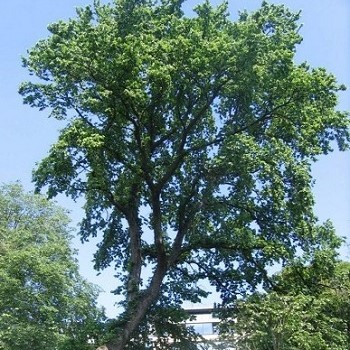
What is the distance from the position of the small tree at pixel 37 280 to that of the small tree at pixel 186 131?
4729mm

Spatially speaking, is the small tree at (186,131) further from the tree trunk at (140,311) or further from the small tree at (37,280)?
the small tree at (37,280)

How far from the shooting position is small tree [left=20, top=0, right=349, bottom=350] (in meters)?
17.2

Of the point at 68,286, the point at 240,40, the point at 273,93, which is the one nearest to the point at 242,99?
the point at 273,93

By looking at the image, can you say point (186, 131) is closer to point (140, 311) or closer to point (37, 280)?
point (140, 311)

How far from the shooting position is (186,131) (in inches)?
735

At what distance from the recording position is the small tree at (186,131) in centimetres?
1725

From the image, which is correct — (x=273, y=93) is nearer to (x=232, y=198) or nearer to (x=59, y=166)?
(x=232, y=198)

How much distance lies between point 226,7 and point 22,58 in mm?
7294

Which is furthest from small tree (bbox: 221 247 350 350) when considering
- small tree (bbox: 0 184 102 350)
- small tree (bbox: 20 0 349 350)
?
small tree (bbox: 0 184 102 350)

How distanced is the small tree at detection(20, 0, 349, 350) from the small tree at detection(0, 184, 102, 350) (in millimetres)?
4729

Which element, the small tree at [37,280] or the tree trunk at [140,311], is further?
the small tree at [37,280]

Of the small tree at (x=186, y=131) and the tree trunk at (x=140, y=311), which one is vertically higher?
the small tree at (x=186, y=131)

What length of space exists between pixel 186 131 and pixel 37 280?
452 inches

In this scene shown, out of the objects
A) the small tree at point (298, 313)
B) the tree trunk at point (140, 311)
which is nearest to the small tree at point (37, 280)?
the tree trunk at point (140, 311)
